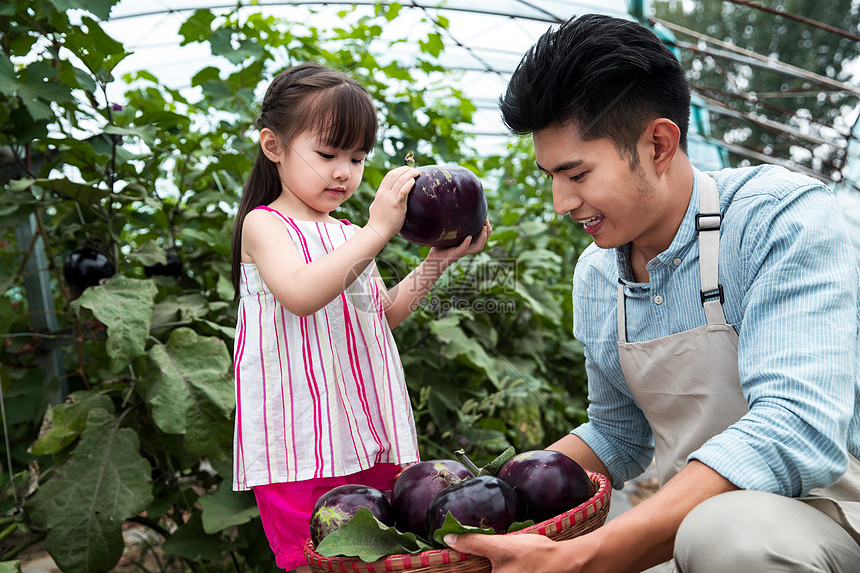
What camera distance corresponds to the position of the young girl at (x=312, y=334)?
1.70 meters

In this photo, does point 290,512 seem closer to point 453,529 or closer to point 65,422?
point 453,529

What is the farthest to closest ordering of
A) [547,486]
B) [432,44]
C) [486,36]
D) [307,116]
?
[486,36] < [432,44] < [307,116] < [547,486]

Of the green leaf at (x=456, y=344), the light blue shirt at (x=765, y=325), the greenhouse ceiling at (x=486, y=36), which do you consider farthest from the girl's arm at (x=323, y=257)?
the greenhouse ceiling at (x=486, y=36)

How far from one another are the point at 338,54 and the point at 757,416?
2299 mm

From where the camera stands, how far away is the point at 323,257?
1610 millimetres

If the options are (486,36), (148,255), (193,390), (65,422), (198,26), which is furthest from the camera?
(486,36)

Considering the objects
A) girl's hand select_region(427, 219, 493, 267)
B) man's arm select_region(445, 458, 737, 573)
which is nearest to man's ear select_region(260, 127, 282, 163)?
girl's hand select_region(427, 219, 493, 267)

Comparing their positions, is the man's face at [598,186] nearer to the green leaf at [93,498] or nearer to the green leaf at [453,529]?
the green leaf at [453,529]

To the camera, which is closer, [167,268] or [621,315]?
[621,315]

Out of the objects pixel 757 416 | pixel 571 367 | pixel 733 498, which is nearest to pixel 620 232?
pixel 757 416

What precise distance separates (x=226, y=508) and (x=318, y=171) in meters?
1.04

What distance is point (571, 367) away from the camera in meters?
4.01

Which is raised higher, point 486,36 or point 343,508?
point 486,36

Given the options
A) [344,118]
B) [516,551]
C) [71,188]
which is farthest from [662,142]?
[71,188]
